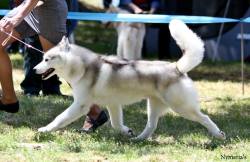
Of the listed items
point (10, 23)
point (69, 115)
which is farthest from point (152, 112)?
point (10, 23)

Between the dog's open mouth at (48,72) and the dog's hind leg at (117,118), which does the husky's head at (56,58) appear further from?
the dog's hind leg at (117,118)

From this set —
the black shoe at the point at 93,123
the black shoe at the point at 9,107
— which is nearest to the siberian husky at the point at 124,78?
the black shoe at the point at 93,123

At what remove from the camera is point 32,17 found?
239 inches

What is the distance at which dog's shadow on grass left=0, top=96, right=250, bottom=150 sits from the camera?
5676mm

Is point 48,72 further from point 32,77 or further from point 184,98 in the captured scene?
point 32,77

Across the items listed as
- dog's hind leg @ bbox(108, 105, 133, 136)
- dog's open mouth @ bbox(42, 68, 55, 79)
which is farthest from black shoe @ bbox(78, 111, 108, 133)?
dog's open mouth @ bbox(42, 68, 55, 79)

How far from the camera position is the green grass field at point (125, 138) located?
497cm

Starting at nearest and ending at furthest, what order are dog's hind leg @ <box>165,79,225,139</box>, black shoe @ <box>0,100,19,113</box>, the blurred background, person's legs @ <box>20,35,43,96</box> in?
dog's hind leg @ <box>165,79,225,139</box> < black shoe @ <box>0,100,19,113</box> < person's legs @ <box>20,35,43,96</box> < the blurred background

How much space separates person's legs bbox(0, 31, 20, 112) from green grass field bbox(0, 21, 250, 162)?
0.42ft

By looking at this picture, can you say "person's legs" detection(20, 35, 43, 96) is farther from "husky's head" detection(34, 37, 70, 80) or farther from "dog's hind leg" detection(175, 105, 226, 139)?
"dog's hind leg" detection(175, 105, 226, 139)

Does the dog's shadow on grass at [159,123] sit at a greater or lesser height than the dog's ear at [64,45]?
lesser

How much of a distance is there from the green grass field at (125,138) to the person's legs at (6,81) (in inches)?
5.0

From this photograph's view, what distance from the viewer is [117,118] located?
579 centimetres

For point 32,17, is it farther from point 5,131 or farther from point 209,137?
point 209,137
